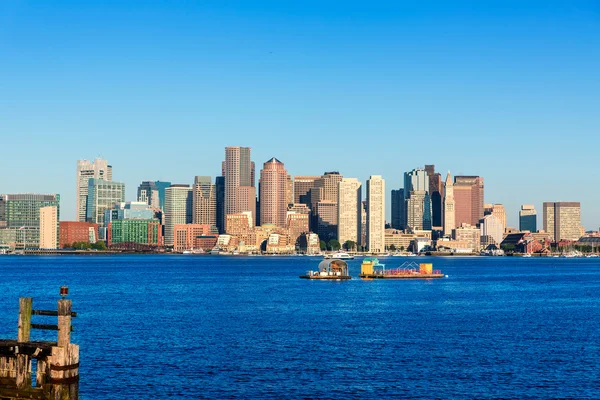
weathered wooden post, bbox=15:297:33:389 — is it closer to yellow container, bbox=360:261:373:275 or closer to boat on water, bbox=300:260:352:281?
boat on water, bbox=300:260:352:281

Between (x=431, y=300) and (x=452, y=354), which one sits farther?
(x=431, y=300)

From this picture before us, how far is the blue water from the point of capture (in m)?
41.9

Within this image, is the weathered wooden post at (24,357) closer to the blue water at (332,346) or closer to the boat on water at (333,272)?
the blue water at (332,346)

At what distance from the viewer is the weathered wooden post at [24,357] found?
31531 millimetres

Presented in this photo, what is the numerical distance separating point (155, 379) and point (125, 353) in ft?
27.2

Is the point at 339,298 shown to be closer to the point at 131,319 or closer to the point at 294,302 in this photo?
the point at 294,302

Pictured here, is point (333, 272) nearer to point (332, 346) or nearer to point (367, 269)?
point (367, 269)

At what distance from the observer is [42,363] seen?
102 feet

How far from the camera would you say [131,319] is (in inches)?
2771

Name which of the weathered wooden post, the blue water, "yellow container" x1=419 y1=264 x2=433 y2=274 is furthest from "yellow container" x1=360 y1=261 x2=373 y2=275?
the weathered wooden post

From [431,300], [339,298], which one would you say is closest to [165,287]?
[339,298]

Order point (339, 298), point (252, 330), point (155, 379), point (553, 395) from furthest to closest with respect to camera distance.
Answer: point (339, 298) → point (252, 330) → point (155, 379) → point (553, 395)

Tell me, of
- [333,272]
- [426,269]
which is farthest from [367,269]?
[426,269]

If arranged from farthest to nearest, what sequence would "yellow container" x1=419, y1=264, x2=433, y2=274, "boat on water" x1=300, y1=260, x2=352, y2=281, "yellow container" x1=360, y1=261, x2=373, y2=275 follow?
"yellow container" x1=419, y1=264, x2=433, y2=274, "yellow container" x1=360, y1=261, x2=373, y2=275, "boat on water" x1=300, y1=260, x2=352, y2=281
